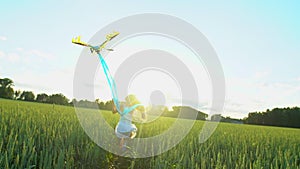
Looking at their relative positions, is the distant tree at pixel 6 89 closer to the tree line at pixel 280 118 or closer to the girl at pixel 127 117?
the tree line at pixel 280 118

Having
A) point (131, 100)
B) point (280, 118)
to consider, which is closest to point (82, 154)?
point (131, 100)

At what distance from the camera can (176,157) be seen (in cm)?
415

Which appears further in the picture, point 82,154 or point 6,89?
point 6,89

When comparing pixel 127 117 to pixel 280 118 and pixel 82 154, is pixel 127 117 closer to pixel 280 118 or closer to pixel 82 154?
pixel 82 154

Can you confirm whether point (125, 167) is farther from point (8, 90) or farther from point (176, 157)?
point (8, 90)

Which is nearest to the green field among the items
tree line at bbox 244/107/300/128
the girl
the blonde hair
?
the girl

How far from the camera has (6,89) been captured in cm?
6128

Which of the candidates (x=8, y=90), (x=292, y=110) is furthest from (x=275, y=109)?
(x=8, y=90)

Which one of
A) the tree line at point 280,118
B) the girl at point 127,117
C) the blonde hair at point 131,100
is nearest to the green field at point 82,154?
the girl at point 127,117

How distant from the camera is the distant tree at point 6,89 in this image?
195 ft

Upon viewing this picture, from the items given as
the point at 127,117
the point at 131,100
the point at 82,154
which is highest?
the point at 131,100

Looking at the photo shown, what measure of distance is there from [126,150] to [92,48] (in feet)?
5.81

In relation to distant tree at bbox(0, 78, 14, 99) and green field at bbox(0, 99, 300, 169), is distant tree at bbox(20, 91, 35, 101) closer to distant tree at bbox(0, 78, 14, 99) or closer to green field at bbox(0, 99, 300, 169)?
distant tree at bbox(0, 78, 14, 99)

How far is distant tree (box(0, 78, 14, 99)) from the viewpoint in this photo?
2339 inches
